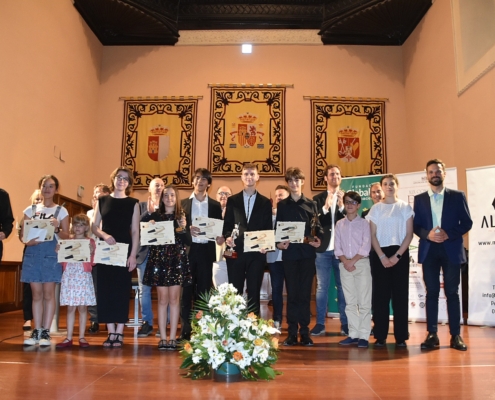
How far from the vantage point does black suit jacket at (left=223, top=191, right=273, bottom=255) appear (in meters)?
3.93

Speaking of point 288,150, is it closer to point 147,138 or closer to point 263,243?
point 147,138

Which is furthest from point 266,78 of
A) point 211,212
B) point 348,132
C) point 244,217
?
point 244,217

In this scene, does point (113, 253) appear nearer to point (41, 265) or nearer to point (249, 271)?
point (41, 265)

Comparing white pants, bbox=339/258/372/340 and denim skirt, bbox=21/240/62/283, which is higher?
denim skirt, bbox=21/240/62/283

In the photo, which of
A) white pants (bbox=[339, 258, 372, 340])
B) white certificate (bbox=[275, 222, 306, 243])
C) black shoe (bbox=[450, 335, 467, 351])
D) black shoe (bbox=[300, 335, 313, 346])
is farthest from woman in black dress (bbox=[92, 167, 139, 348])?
black shoe (bbox=[450, 335, 467, 351])

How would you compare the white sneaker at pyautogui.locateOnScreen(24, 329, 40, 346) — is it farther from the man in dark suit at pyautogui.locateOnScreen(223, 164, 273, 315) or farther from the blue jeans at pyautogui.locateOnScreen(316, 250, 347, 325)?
the blue jeans at pyautogui.locateOnScreen(316, 250, 347, 325)

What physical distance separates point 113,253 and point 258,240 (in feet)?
3.61

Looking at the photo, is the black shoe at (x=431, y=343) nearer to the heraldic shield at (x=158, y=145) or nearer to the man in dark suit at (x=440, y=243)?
the man in dark suit at (x=440, y=243)

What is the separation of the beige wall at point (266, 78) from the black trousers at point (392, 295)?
17.9 ft

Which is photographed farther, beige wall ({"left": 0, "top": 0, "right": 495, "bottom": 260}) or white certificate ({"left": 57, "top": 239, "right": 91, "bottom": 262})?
beige wall ({"left": 0, "top": 0, "right": 495, "bottom": 260})

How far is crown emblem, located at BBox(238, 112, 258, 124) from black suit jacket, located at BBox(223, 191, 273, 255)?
→ 5355 mm

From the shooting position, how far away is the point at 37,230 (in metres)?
3.82

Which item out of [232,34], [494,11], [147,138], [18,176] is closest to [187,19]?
[232,34]

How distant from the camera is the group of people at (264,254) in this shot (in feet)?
12.4
